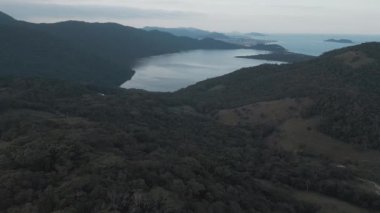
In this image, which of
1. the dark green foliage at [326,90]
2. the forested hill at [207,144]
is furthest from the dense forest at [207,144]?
the dark green foliage at [326,90]

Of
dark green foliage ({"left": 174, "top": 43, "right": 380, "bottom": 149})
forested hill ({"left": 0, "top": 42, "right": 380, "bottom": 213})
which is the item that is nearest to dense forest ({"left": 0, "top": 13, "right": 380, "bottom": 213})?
forested hill ({"left": 0, "top": 42, "right": 380, "bottom": 213})

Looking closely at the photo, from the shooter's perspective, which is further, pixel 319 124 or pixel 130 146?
pixel 319 124

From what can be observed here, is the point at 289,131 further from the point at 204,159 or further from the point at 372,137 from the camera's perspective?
the point at 204,159

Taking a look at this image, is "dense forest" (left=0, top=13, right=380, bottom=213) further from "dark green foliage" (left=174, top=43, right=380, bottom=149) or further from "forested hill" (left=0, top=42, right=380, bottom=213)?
"dark green foliage" (left=174, top=43, right=380, bottom=149)

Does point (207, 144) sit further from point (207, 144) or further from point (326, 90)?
point (326, 90)

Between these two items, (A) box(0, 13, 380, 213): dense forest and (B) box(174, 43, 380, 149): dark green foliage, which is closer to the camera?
(A) box(0, 13, 380, 213): dense forest

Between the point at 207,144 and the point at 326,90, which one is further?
the point at 326,90

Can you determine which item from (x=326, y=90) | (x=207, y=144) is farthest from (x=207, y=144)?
(x=326, y=90)

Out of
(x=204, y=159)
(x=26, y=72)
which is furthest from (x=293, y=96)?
(x=26, y=72)

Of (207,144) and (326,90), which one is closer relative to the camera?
(207,144)

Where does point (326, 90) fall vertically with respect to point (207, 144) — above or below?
above

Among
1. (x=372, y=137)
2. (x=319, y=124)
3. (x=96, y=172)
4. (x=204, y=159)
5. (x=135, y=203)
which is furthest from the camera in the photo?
(x=319, y=124)
